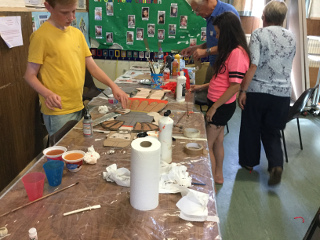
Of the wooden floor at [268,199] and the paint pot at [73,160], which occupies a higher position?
the paint pot at [73,160]

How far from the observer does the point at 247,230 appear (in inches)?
78.3

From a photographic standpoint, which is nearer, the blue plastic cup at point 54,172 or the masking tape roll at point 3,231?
the masking tape roll at point 3,231

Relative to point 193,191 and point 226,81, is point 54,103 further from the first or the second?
point 226,81

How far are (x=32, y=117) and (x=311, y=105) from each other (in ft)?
13.6

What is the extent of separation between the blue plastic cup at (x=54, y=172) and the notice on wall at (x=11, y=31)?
57.6 inches

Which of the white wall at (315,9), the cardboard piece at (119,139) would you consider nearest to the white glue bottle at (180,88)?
the cardboard piece at (119,139)

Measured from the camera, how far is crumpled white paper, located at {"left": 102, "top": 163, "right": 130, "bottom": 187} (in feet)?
3.72

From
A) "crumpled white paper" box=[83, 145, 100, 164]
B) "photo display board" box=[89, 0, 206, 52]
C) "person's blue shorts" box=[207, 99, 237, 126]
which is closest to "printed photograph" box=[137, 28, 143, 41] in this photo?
"photo display board" box=[89, 0, 206, 52]

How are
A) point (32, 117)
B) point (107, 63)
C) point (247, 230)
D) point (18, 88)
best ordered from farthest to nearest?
point (107, 63) < point (32, 117) < point (18, 88) < point (247, 230)

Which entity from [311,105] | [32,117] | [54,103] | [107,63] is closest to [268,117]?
[54,103]

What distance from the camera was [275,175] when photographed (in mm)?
2482

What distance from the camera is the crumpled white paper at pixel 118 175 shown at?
3.72 ft

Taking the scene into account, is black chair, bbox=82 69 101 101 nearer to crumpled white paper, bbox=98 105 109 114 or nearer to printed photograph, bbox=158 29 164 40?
printed photograph, bbox=158 29 164 40

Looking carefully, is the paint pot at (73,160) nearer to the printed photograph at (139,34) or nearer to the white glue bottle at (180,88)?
the white glue bottle at (180,88)
